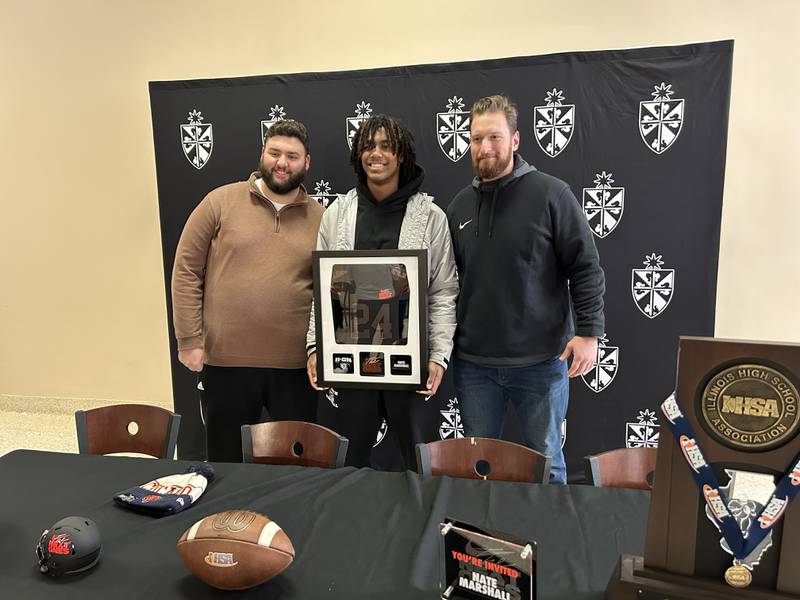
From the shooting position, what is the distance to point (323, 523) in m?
1.28

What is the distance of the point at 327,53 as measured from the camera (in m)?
3.13

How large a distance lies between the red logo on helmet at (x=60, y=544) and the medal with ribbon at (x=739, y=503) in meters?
1.12

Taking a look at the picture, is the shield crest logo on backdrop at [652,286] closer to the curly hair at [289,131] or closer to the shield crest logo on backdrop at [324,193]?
the shield crest logo on backdrop at [324,193]

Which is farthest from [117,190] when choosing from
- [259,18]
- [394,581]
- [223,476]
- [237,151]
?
[394,581]

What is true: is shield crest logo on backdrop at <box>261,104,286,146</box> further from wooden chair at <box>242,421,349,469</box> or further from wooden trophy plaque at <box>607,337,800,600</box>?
wooden trophy plaque at <box>607,337,800,600</box>

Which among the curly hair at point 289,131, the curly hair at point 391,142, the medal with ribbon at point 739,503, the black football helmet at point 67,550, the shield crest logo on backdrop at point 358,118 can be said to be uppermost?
the shield crest logo on backdrop at point 358,118

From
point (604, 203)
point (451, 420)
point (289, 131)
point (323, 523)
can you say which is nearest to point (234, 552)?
point (323, 523)

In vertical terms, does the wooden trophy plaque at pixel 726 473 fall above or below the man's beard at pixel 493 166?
below

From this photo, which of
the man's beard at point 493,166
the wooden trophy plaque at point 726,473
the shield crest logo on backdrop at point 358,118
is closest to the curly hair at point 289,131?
the shield crest logo on backdrop at point 358,118

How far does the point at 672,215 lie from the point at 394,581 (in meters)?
2.28

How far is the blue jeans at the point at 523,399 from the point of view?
2.18 metres

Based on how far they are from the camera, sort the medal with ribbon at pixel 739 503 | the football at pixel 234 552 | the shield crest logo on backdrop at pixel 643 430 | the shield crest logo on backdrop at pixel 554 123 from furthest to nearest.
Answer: the shield crest logo on backdrop at pixel 643 430 < the shield crest logo on backdrop at pixel 554 123 < the football at pixel 234 552 < the medal with ribbon at pixel 739 503

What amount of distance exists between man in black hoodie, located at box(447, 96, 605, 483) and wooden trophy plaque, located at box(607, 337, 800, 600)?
3.92 ft

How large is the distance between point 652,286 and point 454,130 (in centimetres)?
125
